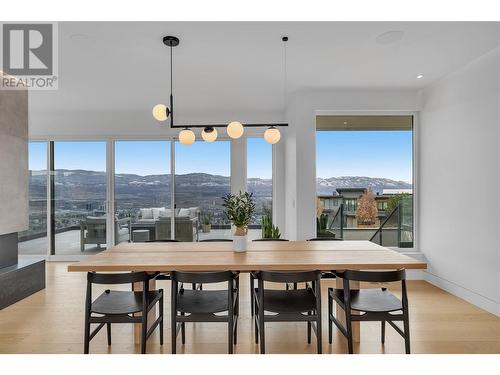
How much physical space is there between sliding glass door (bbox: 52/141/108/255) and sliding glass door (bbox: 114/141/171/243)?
0.31 meters

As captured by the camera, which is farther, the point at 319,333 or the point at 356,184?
the point at 356,184

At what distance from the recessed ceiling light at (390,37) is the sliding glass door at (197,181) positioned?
10.7 ft

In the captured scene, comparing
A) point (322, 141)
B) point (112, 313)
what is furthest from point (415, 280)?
point (112, 313)

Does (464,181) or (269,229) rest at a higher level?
(464,181)

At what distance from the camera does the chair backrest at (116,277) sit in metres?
2.22

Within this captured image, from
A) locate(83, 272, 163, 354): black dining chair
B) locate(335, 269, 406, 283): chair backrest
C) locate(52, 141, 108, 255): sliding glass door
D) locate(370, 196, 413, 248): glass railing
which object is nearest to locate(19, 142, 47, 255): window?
locate(52, 141, 108, 255): sliding glass door

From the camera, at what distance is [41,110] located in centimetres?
547

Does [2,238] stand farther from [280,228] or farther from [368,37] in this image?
[368,37]

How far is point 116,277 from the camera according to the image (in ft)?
7.30

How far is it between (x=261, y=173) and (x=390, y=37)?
3271 mm

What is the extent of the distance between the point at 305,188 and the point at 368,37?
2.14 metres

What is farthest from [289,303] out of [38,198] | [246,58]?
[38,198]

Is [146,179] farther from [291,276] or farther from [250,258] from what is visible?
[291,276]

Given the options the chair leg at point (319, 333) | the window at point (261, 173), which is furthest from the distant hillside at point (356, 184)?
the chair leg at point (319, 333)
